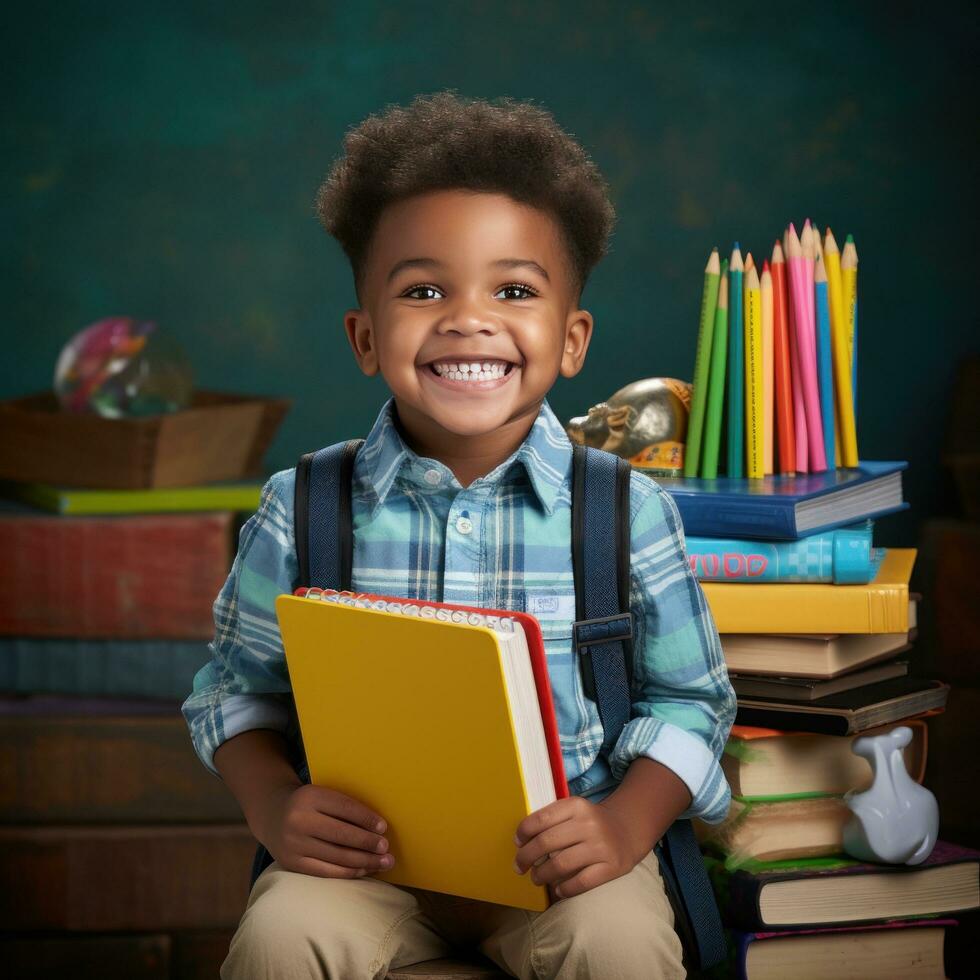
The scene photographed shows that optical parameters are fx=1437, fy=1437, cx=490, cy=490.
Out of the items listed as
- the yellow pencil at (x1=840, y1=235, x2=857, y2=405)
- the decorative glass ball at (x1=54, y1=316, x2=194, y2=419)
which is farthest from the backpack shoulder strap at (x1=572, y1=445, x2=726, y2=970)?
the decorative glass ball at (x1=54, y1=316, x2=194, y2=419)

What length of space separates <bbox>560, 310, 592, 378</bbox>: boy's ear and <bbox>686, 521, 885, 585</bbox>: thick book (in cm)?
19

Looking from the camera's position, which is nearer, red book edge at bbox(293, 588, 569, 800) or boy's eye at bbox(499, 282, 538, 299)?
red book edge at bbox(293, 588, 569, 800)

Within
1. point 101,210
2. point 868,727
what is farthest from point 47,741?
point 868,727

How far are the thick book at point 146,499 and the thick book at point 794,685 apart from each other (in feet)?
3.03

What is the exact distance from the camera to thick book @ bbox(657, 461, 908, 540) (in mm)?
1156

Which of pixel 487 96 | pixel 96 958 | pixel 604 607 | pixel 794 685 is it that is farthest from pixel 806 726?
pixel 487 96

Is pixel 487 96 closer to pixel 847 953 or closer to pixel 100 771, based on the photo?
pixel 100 771

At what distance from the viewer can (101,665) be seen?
1.96m

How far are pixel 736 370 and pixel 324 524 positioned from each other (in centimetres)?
41

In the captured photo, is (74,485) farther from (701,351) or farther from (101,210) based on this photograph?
(701,351)

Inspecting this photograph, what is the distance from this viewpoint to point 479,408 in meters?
1.05

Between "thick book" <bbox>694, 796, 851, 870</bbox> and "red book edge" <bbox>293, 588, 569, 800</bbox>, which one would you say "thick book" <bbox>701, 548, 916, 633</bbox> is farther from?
"red book edge" <bbox>293, 588, 569, 800</bbox>

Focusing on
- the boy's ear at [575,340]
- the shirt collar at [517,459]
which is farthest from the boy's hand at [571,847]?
the boy's ear at [575,340]

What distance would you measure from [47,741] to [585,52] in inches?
49.5
